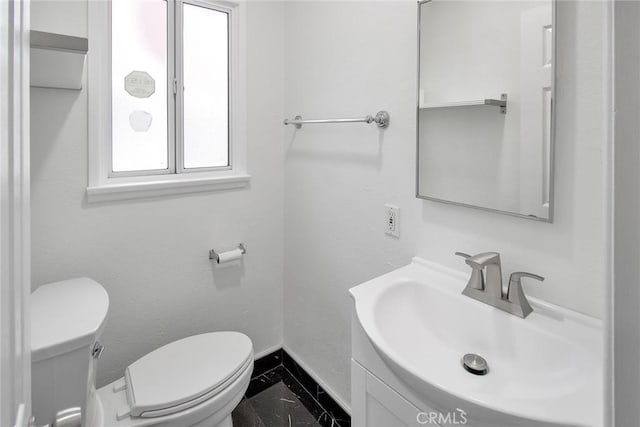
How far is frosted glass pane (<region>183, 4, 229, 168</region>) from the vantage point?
69.0 inches

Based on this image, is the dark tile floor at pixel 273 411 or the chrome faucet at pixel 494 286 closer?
the chrome faucet at pixel 494 286

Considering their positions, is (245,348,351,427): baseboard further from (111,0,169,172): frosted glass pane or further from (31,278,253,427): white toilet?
(111,0,169,172): frosted glass pane

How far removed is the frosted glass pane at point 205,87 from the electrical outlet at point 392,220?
38.6 inches

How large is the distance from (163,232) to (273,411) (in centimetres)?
107

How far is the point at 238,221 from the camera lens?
74.9 inches

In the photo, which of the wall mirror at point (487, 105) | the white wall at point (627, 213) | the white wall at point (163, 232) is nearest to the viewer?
the white wall at point (627, 213)

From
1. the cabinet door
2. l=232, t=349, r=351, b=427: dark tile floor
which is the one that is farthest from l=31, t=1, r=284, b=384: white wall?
the cabinet door

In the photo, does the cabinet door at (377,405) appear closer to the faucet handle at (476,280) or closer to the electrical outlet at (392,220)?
the faucet handle at (476,280)

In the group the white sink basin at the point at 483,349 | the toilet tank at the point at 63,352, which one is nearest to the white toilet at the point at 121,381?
the toilet tank at the point at 63,352

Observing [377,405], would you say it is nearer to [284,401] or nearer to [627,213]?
[627,213]

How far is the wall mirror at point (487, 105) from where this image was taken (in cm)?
94

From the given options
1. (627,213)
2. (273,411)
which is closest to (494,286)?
(627,213)

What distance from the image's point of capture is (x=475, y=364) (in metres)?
0.92
